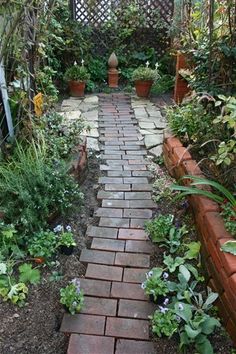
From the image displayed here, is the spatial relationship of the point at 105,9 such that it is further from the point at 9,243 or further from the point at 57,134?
the point at 9,243

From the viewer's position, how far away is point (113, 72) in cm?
558

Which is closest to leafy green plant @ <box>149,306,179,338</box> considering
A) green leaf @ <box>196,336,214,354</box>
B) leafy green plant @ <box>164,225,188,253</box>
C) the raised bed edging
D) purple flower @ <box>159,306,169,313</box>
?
purple flower @ <box>159,306,169,313</box>

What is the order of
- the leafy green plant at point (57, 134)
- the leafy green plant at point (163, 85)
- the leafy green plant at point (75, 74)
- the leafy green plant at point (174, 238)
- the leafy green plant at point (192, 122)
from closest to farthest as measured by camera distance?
the leafy green plant at point (174, 238)
the leafy green plant at point (57, 134)
the leafy green plant at point (192, 122)
the leafy green plant at point (75, 74)
the leafy green plant at point (163, 85)

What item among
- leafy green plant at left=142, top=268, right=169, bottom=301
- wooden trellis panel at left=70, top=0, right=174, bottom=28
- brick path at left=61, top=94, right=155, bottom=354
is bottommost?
brick path at left=61, top=94, right=155, bottom=354

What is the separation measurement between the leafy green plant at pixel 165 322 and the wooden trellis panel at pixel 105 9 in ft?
17.8

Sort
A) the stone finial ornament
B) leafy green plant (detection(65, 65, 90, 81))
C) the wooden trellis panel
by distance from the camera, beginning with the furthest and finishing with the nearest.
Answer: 1. the wooden trellis panel
2. the stone finial ornament
3. leafy green plant (detection(65, 65, 90, 81))

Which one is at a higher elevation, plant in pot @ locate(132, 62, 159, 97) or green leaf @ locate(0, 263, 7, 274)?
plant in pot @ locate(132, 62, 159, 97)

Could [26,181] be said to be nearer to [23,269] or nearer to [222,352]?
[23,269]

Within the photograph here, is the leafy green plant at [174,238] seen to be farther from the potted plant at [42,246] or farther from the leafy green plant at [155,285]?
the potted plant at [42,246]

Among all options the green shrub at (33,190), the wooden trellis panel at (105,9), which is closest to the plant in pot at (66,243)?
the green shrub at (33,190)

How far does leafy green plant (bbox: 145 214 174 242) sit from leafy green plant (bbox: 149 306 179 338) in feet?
1.71

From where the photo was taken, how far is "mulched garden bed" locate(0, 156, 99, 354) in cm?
141

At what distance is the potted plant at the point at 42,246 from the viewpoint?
1772 millimetres

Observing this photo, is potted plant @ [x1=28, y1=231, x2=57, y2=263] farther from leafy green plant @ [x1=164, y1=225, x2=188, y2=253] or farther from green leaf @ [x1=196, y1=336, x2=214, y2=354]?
green leaf @ [x1=196, y1=336, x2=214, y2=354]
